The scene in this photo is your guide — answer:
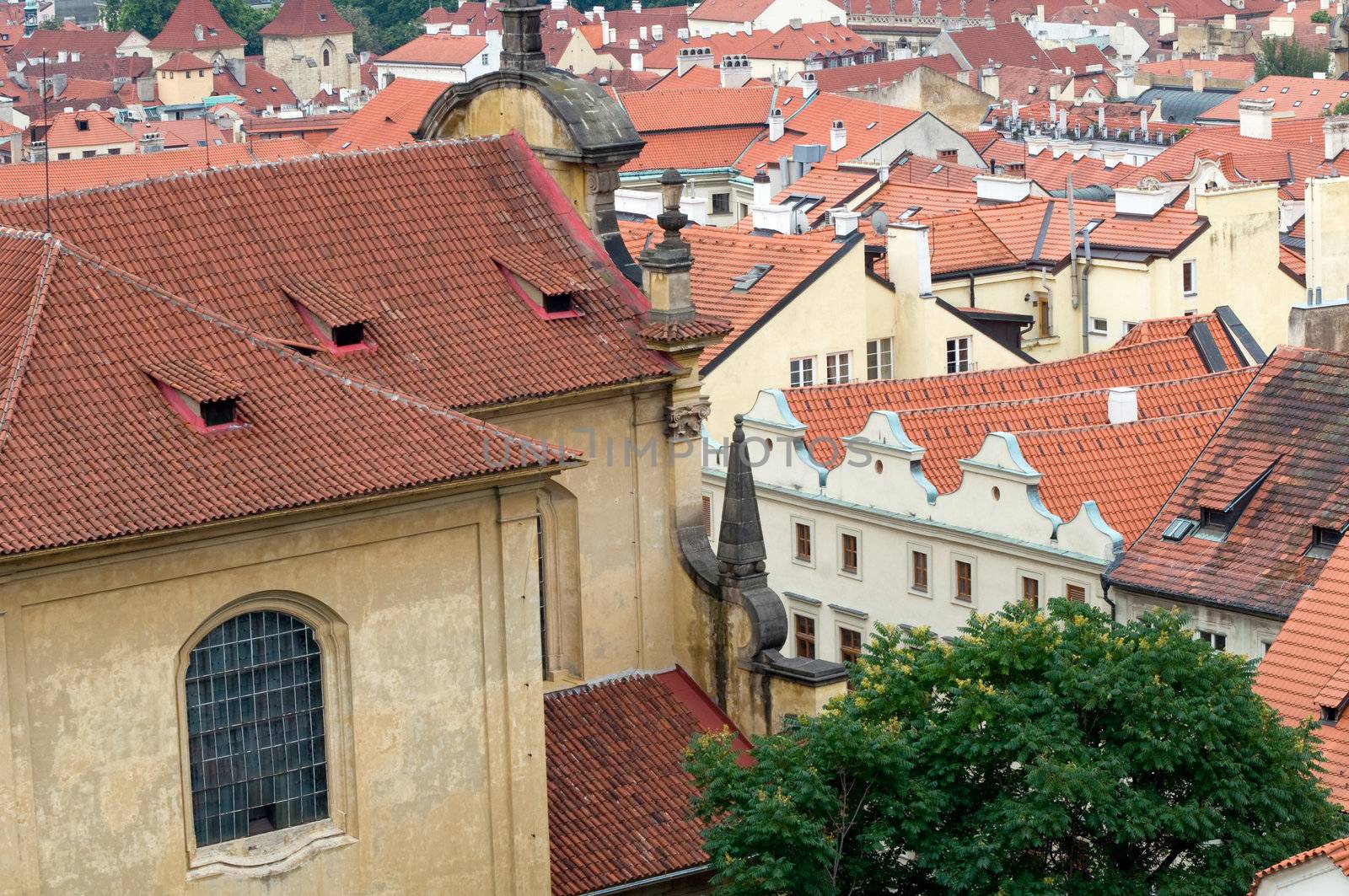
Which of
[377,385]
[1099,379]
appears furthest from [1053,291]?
[377,385]

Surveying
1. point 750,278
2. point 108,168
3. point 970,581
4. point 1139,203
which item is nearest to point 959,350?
point 750,278

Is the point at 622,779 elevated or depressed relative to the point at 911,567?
elevated

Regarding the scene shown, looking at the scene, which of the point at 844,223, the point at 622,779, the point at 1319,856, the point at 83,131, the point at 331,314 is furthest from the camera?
the point at 83,131

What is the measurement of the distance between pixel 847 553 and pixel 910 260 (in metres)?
14.3

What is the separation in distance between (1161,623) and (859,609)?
21.3 m

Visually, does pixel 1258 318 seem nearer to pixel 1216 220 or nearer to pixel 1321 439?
pixel 1216 220

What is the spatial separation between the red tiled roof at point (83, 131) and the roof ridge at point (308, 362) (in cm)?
13744

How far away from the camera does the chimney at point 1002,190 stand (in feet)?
303

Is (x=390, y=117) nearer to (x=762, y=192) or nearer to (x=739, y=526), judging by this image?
(x=762, y=192)

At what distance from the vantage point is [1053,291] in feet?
258

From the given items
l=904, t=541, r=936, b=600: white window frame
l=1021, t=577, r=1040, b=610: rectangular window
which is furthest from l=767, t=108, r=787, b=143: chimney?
l=1021, t=577, r=1040, b=610: rectangular window

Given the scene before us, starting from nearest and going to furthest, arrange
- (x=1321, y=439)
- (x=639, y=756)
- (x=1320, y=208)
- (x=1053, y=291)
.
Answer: (x=639, y=756), (x=1321, y=439), (x=1320, y=208), (x=1053, y=291)

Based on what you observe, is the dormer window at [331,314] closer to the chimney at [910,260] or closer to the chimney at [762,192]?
the chimney at [910,260]

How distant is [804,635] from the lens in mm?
61094
